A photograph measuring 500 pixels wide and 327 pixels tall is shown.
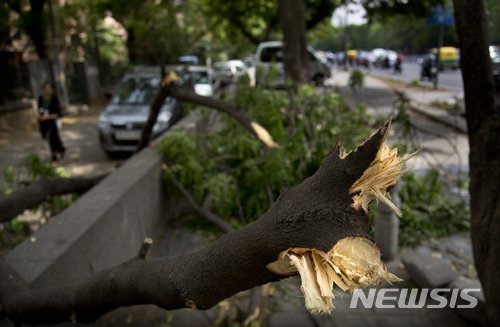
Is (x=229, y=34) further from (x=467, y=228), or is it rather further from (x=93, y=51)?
(x=467, y=228)

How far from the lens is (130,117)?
9.08m

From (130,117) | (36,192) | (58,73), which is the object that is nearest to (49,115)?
(130,117)

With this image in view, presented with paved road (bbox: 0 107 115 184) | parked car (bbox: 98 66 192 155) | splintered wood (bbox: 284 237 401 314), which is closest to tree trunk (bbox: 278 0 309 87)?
parked car (bbox: 98 66 192 155)

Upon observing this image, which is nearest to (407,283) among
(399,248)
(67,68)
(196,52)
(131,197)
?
(399,248)

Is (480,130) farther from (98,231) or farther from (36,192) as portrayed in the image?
(36,192)

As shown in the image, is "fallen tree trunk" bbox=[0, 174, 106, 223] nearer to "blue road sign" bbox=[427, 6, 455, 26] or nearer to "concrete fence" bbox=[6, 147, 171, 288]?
"concrete fence" bbox=[6, 147, 171, 288]

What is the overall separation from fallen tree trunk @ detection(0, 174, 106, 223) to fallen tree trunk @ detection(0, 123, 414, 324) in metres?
2.10

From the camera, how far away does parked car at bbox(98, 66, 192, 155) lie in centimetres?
899

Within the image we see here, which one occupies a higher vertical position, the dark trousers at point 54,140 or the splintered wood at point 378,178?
the splintered wood at point 378,178

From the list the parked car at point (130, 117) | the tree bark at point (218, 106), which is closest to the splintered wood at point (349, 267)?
the tree bark at point (218, 106)

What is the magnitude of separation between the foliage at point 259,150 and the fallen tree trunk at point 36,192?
1150 mm

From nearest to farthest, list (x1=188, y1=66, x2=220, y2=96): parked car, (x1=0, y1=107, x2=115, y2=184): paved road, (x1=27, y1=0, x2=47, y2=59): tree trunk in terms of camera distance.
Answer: (x1=0, y1=107, x2=115, y2=184): paved road → (x1=188, y1=66, x2=220, y2=96): parked car → (x1=27, y1=0, x2=47, y2=59): tree trunk

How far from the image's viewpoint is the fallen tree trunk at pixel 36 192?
10.5ft

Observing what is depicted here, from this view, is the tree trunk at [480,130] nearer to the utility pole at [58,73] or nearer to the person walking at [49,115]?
the person walking at [49,115]
